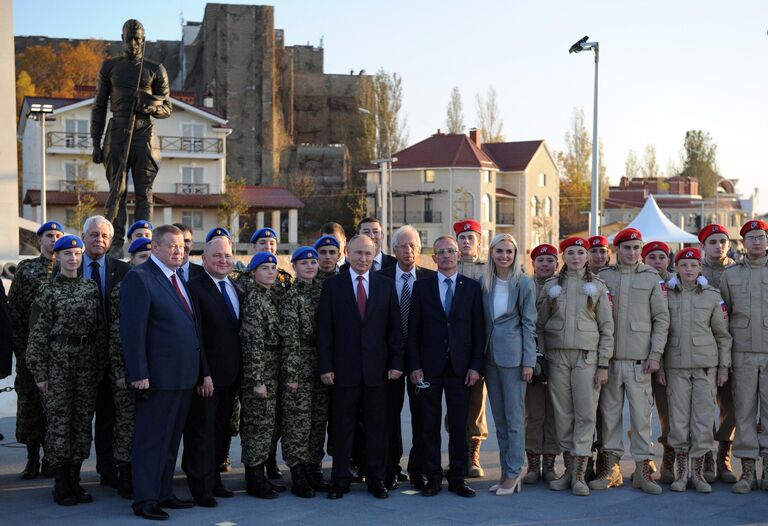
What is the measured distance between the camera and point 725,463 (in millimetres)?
8102

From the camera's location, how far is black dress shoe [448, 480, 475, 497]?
738 centimetres

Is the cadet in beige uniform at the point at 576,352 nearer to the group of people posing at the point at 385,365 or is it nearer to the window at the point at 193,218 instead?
the group of people posing at the point at 385,365

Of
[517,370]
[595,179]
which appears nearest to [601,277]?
[517,370]

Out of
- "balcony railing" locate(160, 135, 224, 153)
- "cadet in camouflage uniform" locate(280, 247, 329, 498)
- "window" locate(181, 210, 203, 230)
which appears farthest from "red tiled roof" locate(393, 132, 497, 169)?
"cadet in camouflage uniform" locate(280, 247, 329, 498)

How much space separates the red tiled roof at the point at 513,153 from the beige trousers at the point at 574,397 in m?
60.3

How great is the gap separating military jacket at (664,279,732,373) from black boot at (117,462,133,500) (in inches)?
179

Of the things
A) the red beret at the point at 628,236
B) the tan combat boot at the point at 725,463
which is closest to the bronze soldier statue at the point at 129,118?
the red beret at the point at 628,236

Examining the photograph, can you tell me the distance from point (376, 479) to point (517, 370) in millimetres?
1459

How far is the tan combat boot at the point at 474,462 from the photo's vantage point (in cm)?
812

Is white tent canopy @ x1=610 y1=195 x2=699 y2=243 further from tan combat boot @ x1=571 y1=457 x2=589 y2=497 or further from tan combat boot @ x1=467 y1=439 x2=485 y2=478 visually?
tan combat boot @ x1=571 y1=457 x2=589 y2=497

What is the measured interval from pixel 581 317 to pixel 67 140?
147ft

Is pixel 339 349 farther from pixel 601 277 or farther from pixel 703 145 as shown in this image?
pixel 703 145

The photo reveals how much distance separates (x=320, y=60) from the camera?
9262 centimetres

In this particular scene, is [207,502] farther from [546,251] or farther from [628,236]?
[628,236]
